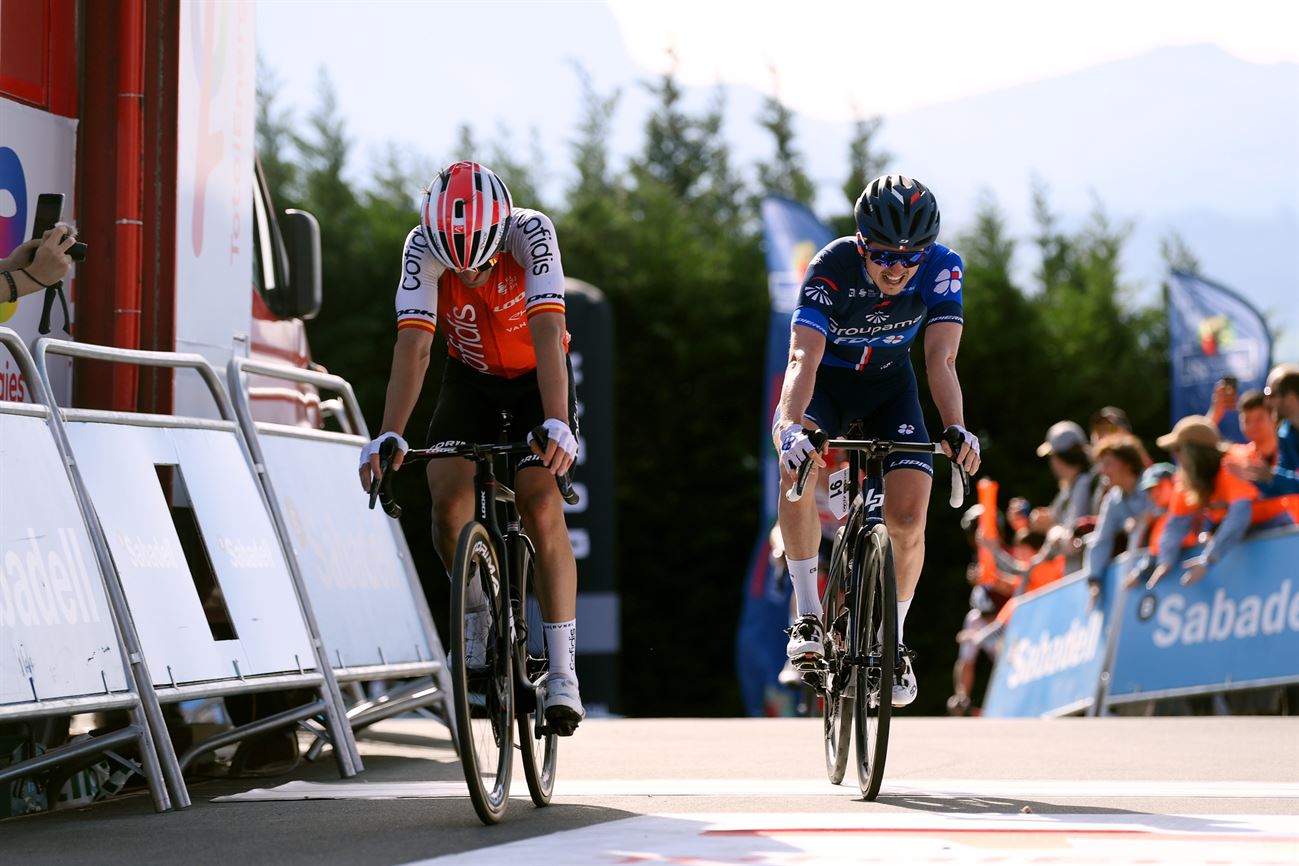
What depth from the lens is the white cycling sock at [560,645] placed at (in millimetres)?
6715

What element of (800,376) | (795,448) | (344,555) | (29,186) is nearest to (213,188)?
(29,186)

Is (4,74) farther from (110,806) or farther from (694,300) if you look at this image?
(694,300)

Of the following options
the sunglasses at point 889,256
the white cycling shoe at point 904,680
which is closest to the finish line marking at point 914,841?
the white cycling shoe at point 904,680

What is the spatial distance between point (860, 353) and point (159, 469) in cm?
304

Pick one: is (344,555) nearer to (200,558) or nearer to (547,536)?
(200,558)

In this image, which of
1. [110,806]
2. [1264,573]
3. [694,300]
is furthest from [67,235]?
[694,300]

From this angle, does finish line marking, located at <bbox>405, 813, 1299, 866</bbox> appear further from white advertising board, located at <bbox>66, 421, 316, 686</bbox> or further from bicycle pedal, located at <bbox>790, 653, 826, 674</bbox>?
white advertising board, located at <bbox>66, 421, 316, 686</bbox>

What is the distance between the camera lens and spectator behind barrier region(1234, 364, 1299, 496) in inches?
476

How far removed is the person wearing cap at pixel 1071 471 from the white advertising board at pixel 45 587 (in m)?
9.69

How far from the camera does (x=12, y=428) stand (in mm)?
6809

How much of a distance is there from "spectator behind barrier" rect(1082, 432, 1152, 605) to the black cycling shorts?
7589 millimetres

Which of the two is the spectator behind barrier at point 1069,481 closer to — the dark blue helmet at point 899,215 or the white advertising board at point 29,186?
the dark blue helmet at point 899,215

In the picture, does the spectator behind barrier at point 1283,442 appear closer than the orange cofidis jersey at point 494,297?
No

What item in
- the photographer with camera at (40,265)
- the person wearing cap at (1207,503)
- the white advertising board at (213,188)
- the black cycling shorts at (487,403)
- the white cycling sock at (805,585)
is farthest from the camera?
the person wearing cap at (1207,503)
